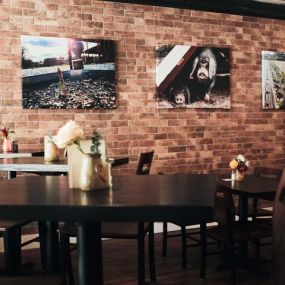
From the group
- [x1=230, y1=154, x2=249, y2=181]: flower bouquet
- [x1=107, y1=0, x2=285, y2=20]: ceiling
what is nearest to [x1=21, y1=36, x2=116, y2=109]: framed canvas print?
[x1=107, y1=0, x2=285, y2=20]: ceiling

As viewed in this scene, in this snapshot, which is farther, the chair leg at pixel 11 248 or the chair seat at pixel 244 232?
the chair seat at pixel 244 232

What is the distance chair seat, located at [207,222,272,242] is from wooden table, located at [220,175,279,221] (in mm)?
200

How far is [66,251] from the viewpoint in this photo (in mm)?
2842

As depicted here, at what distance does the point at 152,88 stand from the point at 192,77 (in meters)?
0.56

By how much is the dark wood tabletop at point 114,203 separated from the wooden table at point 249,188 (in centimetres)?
142

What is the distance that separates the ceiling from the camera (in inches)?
193

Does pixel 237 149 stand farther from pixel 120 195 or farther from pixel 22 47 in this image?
pixel 120 195

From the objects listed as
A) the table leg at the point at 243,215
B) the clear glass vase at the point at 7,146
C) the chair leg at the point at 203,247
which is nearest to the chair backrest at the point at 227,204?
the chair leg at the point at 203,247

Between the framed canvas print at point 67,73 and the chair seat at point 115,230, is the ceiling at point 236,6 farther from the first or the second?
the chair seat at point 115,230

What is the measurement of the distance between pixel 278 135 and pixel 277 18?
1.61 metres

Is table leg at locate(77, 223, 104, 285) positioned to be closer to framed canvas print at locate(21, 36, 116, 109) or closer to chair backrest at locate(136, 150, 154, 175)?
chair backrest at locate(136, 150, 154, 175)

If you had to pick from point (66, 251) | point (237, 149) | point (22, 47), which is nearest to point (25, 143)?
point (22, 47)

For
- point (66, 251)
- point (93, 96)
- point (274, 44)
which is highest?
point (274, 44)

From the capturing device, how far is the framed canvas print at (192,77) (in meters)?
5.28
